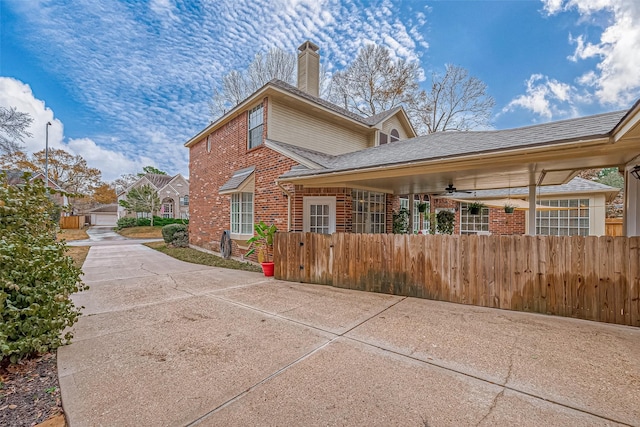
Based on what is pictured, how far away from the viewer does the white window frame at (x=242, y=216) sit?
10.0 m

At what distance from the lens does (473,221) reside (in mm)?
14266

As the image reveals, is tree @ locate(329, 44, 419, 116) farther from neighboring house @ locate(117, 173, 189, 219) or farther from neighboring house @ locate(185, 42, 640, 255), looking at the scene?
neighboring house @ locate(117, 173, 189, 219)

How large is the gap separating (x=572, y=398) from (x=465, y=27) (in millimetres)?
14625

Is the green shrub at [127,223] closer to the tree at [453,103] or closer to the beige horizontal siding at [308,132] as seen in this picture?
the beige horizontal siding at [308,132]

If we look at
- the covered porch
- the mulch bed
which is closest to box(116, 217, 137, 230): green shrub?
the covered porch

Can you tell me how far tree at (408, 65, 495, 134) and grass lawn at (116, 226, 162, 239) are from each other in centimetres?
2417

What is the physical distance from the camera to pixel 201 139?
47.4ft

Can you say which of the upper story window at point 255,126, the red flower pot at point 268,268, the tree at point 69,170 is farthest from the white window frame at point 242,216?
the tree at point 69,170

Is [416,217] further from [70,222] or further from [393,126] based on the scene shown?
[70,222]

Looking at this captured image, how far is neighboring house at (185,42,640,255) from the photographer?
191 inches

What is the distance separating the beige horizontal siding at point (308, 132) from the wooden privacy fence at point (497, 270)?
447cm

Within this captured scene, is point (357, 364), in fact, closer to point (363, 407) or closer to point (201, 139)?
point (363, 407)

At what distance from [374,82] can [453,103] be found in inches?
249

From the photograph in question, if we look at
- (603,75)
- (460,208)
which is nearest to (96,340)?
(460,208)
